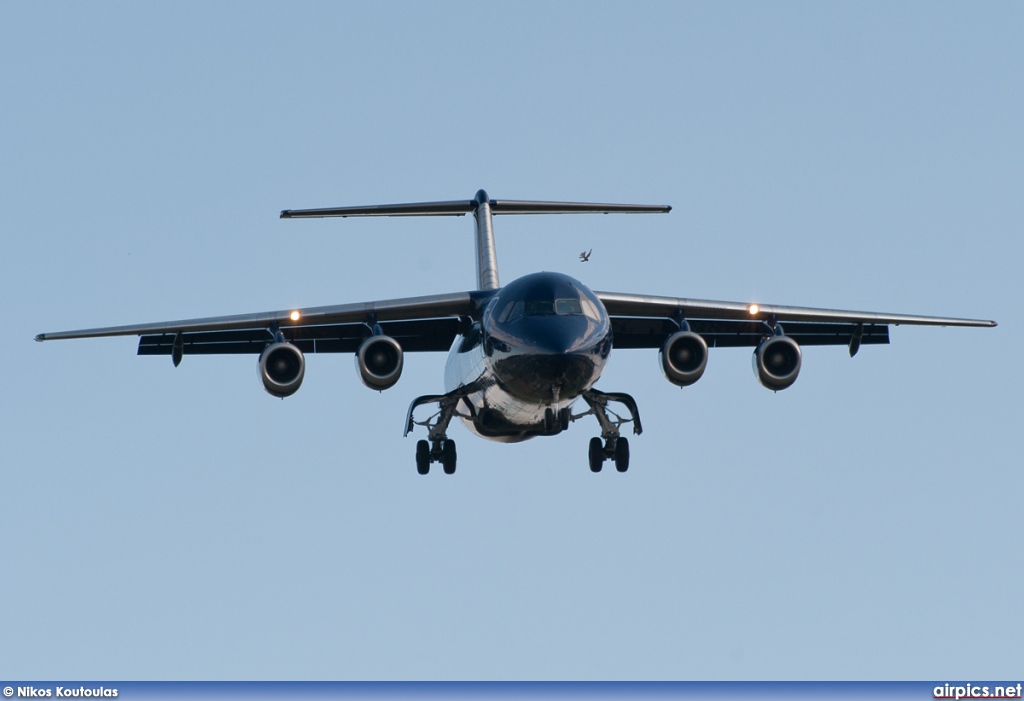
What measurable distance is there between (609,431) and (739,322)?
3160 millimetres

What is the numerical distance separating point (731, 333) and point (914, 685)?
8.38 m

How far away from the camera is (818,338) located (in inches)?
1217

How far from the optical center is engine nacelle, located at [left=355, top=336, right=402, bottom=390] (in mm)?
26547

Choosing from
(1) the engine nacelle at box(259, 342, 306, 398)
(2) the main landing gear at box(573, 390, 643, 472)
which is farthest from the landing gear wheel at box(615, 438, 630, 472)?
(1) the engine nacelle at box(259, 342, 306, 398)

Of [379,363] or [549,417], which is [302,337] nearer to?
[379,363]

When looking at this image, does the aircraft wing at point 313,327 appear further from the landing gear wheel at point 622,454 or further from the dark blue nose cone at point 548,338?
the landing gear wheel at point 622,454

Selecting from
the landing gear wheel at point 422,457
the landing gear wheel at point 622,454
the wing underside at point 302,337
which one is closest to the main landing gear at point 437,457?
the landing gear wheel at point 422,457

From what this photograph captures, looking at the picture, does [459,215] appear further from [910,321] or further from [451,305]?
[910,321]

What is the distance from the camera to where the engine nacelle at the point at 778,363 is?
27219 millimetres

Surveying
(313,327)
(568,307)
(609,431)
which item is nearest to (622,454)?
(609,431)

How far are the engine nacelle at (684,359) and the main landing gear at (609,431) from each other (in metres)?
1.56

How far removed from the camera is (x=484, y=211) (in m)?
32.4

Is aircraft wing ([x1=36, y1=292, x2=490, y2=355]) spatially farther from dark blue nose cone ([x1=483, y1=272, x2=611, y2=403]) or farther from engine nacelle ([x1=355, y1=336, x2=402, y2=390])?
dark blue nose cone ([x1=483, y1=272, x2=611, y2=403])

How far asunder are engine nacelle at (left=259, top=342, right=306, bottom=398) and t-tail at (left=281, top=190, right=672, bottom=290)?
3.20 metres
